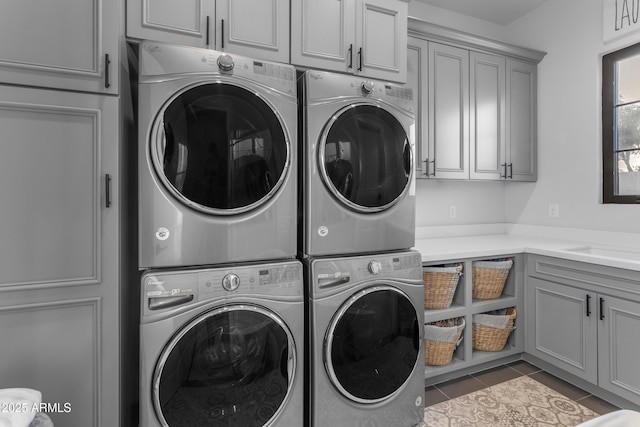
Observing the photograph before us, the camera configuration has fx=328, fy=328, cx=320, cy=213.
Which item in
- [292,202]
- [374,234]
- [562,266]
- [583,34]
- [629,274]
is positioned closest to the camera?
[292,202]

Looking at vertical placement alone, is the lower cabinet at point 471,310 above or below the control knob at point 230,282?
below

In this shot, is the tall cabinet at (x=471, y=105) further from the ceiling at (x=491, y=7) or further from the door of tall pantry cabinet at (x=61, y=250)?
the door of tall pantry cabinet at (x=61, y=250)

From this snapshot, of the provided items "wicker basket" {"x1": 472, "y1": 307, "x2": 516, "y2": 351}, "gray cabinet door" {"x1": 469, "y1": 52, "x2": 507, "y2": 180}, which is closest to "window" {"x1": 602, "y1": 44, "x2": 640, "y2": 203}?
"gray cabinet door" {"x1": 469, "y1": 52, "x2": 507, "y2": 180}

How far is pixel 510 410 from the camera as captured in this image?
1.88 m

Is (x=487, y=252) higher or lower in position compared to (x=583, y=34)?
lower

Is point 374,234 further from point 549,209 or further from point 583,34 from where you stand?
point 583,34

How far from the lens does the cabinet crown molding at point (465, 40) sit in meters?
2.33

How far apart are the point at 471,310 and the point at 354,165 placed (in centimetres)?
139

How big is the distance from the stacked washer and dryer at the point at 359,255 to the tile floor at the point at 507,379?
1.46 ft

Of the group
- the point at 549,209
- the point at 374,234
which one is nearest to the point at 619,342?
the point at 549,209

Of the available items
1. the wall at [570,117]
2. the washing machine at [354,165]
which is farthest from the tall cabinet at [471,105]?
the washing machine at [354,165]

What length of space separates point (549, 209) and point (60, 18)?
3403mm

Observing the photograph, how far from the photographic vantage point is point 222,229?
1.31m

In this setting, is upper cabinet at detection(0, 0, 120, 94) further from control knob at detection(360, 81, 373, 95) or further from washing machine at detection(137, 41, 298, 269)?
control knob at detection(360, 81, 373, 95)
